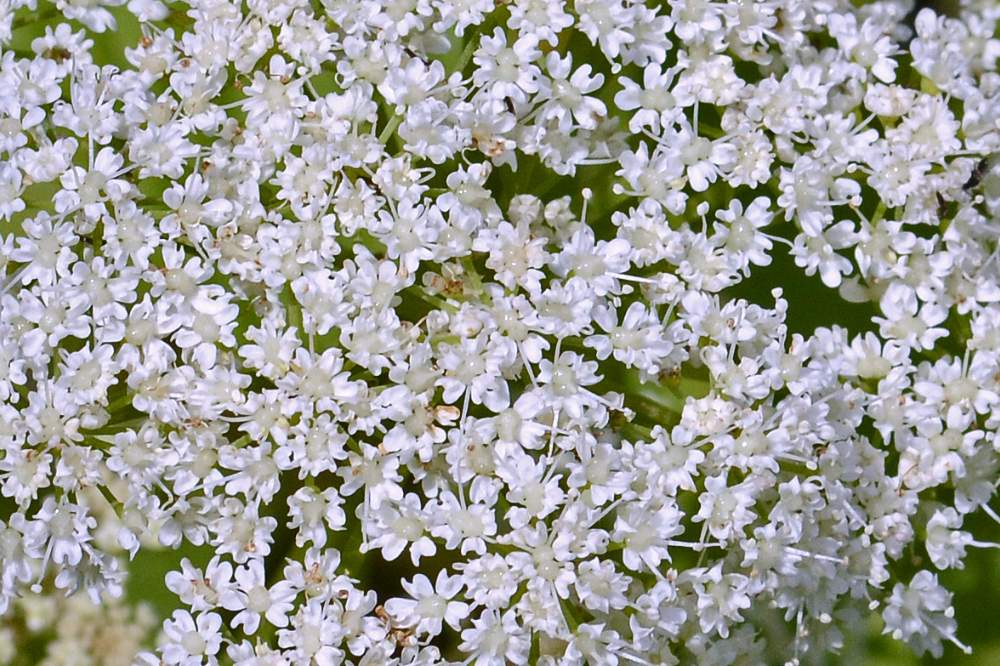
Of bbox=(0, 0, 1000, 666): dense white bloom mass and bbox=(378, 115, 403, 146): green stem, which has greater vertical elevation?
bbox=(378, 115, 403, 146): green stem

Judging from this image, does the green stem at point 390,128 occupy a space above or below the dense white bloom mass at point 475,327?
above

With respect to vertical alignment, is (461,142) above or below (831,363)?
above

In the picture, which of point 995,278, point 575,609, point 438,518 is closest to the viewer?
point 438,518

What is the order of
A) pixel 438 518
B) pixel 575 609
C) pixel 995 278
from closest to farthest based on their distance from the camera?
pixel 438 518, pixel 575 609, pixel 995 278

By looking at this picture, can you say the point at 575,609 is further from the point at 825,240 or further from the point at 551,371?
the point at 825,240

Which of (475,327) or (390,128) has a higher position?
(390,128)

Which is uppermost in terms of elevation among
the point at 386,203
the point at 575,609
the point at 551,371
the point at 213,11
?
the point at 213,11

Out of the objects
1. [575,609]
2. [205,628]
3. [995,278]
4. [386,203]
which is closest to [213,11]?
[386,203]

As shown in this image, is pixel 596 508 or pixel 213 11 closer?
pixel 596 508
